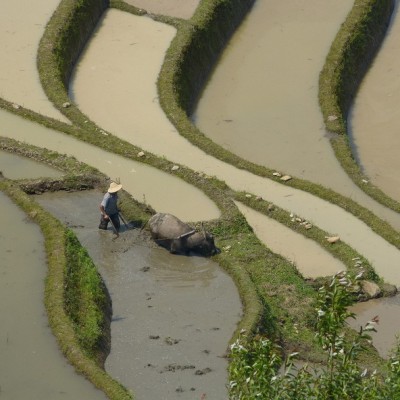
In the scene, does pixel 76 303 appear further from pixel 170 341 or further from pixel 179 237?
pixel 179 237

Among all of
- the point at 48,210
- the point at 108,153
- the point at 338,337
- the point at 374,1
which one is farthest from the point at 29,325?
the point at 374,1

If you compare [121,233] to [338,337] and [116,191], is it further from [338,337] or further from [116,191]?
[338,337]

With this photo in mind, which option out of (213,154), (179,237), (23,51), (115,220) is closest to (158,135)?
(213,154)

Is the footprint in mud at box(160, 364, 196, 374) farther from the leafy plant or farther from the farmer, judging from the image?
the leafy plant

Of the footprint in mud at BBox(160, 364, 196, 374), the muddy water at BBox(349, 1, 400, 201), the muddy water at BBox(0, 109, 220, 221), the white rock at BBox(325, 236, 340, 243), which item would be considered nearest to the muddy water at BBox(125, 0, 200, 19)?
the muddy water at BBox(349, 1, 400, 201)

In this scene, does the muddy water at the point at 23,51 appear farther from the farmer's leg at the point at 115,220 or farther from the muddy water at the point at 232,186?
the farmer's leg at the point at 115,220

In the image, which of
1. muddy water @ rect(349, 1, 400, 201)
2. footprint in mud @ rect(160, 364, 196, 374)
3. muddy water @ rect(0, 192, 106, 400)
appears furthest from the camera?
muddy water @ rect(349, 1, 400, 201)

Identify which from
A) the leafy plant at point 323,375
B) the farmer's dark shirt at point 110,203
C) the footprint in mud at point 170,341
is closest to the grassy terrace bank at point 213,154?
the farmer's dark shirt at point 110,203
